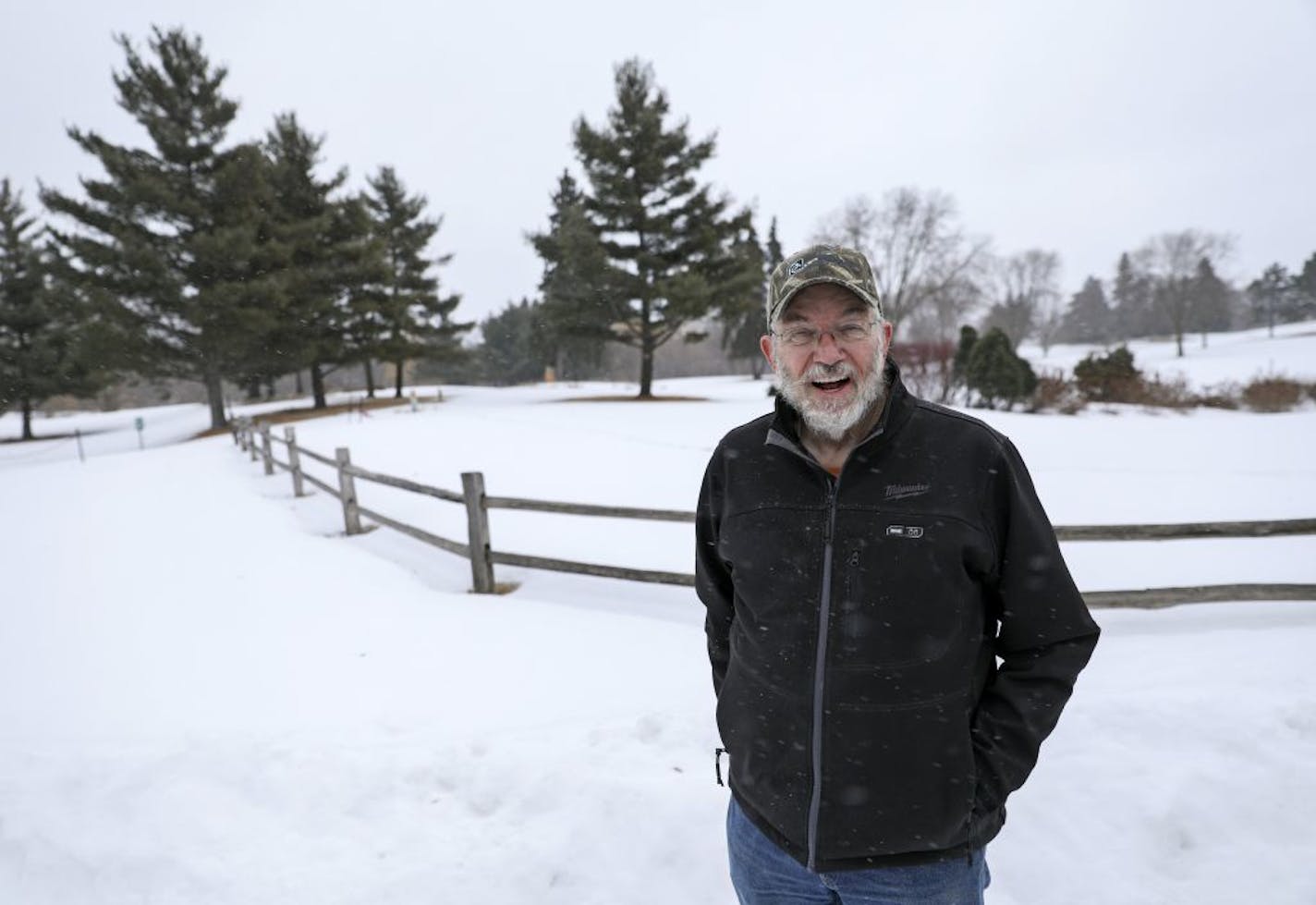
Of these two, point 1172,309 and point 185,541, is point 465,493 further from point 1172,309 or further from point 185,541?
point 1172,309

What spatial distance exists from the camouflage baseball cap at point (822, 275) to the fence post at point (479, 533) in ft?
14.2

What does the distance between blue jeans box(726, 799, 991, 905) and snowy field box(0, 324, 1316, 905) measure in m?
1.11

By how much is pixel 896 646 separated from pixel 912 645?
4 centimetres

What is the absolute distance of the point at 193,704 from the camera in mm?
4043

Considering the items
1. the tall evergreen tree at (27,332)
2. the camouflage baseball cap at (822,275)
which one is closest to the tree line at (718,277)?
the camouflage baseball cap at (822,275)

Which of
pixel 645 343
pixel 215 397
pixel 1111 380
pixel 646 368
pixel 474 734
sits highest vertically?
pixel 645 343

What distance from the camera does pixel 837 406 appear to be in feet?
5.44

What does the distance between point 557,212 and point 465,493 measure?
39.0m

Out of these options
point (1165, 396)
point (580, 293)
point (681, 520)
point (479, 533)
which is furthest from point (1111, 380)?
point (479, 533)

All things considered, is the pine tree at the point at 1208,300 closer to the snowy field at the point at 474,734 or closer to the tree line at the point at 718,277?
the tree line at the point at 718,277

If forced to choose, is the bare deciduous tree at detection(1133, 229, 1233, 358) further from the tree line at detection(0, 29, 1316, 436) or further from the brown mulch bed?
the brown mulch bed

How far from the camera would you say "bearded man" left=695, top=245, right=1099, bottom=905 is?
151 cm

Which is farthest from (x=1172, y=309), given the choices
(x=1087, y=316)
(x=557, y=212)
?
(x=557, y=212)

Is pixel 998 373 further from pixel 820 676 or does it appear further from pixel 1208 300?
pixel 1208 300
